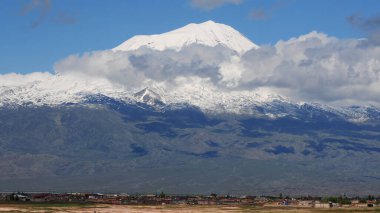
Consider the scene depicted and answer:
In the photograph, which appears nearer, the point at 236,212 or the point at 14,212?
the point at 14,212

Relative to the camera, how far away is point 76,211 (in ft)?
629

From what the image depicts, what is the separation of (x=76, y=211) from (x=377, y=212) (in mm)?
67447

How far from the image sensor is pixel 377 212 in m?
198

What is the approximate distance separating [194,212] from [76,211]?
26.2m

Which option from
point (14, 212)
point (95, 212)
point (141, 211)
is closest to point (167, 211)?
point (141, 211)

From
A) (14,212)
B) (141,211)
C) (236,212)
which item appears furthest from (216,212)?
(14,212)

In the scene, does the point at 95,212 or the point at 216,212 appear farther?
the point at 216,212

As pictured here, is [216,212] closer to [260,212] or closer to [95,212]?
[260,212]

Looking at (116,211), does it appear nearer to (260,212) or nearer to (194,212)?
(194,212)

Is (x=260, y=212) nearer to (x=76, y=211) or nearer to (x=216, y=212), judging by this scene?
(x=216, y=212)

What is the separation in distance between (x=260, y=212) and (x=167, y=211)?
21100 millimetres

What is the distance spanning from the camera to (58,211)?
622 feet

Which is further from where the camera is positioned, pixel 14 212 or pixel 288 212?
pixel 288 212

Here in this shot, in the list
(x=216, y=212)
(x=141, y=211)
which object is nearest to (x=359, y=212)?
(x=216, y=212)
